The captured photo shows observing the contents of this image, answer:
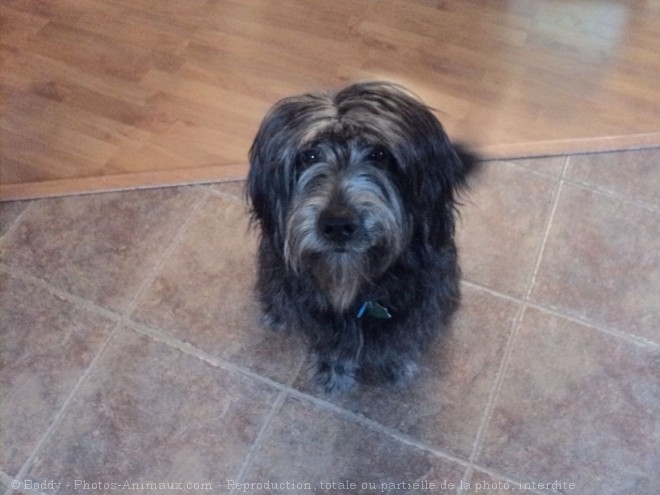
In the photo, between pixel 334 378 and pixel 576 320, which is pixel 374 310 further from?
pixel 576 320

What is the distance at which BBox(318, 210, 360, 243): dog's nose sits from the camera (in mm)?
1221

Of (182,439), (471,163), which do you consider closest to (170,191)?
(182,439)

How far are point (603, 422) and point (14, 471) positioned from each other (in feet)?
5.01

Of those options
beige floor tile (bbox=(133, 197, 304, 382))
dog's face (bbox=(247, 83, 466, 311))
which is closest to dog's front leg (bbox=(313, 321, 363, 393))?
beige floor tile (bbox=(133, 197, 304, 382))

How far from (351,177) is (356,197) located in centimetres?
4

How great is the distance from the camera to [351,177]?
1.26m

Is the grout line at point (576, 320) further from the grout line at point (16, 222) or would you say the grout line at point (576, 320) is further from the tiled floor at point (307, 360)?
the grout line at point (16, 222)

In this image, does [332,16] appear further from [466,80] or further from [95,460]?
[95,460]

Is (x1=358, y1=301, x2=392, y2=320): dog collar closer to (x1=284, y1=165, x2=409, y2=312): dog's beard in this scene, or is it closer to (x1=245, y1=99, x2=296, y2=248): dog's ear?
(x1=284, y1=165, x2=409, y2=312): dog's beard

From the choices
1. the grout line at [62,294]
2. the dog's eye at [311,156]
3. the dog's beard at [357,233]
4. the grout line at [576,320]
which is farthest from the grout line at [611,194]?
the grout line at [62,294]

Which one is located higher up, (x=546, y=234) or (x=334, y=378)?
(x=546, y=234)

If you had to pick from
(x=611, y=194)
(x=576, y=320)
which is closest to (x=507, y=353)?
(x=576, y=320)

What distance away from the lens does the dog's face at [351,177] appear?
1245 mm

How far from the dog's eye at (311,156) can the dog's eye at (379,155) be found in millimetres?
97
